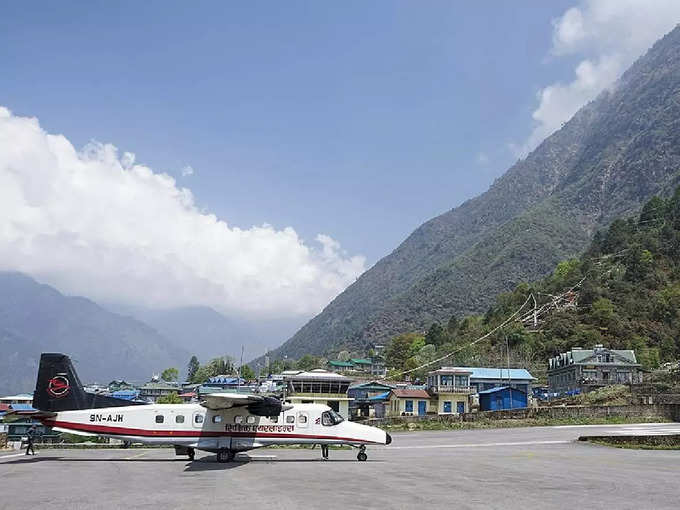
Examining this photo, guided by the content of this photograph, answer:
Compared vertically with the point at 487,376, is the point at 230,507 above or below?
below

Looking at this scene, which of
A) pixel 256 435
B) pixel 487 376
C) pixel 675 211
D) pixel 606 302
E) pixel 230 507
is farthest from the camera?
pixel 675 211

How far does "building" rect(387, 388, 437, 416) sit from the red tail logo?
6103 centimetres

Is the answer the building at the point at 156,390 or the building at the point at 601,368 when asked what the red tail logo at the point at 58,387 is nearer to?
the building at the point at 601,368

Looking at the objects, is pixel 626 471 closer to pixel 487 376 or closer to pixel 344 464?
pixel 344 464

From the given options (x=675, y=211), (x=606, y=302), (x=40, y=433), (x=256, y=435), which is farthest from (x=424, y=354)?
(x=256, y=435)

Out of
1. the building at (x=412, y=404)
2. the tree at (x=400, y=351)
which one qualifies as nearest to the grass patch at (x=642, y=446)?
the building at (x=412, y=404)

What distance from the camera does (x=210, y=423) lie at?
26734mm

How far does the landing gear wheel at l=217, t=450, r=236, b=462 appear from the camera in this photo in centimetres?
2608

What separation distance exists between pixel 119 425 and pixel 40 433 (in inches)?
1933

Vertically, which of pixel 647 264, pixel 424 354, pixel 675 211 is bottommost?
pixel 424 354

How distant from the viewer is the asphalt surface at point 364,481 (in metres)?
13.8

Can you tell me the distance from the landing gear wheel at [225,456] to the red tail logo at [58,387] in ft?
26.6

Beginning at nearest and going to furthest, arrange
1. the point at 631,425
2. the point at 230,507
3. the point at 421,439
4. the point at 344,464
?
the point at 230,507 → the point at 344,464 → the point at 421,439 → the point at 631,425

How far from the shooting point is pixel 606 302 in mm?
116000
